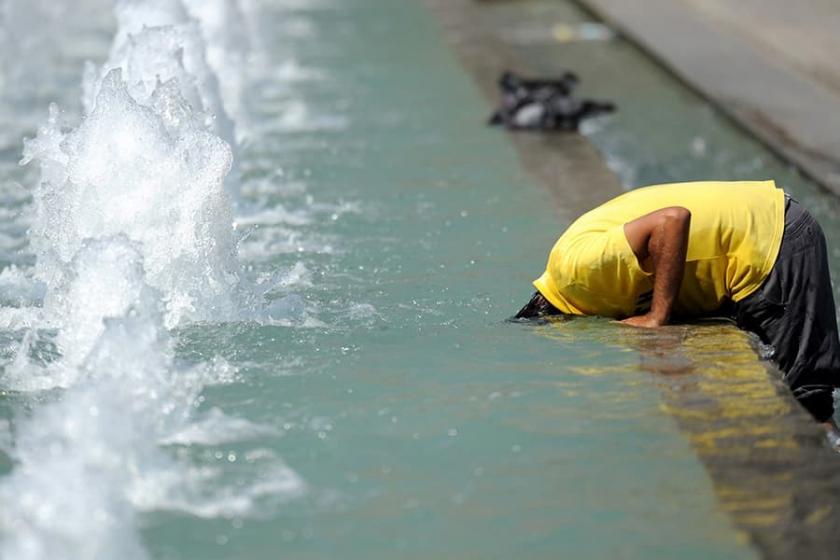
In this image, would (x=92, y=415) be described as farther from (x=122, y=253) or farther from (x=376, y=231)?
(x=376, y=231)

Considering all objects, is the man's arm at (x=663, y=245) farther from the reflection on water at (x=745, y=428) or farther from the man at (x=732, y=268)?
the reflection on water at (x=745, y=428)

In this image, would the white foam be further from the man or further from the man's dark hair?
the man

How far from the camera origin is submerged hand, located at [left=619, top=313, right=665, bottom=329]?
18.1 ft

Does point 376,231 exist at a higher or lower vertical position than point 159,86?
lower

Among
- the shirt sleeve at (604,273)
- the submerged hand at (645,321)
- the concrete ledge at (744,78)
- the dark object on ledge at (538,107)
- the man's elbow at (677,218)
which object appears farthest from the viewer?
the dark object on ledge at (538,107)

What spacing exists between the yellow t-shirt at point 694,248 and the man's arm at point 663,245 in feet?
0.12

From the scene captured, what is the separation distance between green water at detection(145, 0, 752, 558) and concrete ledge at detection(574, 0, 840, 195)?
95.0 inches

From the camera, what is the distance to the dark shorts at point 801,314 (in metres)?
5.45

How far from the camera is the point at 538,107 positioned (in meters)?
10.4

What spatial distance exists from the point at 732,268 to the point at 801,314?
11.0 inches

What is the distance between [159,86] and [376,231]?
1.22 m

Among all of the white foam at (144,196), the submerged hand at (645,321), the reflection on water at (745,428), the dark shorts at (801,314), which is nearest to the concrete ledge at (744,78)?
the dark shorts at (801,314)

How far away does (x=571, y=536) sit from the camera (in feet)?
13.6

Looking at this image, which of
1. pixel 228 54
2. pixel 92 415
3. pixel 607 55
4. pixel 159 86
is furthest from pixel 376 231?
pixel 607 55
